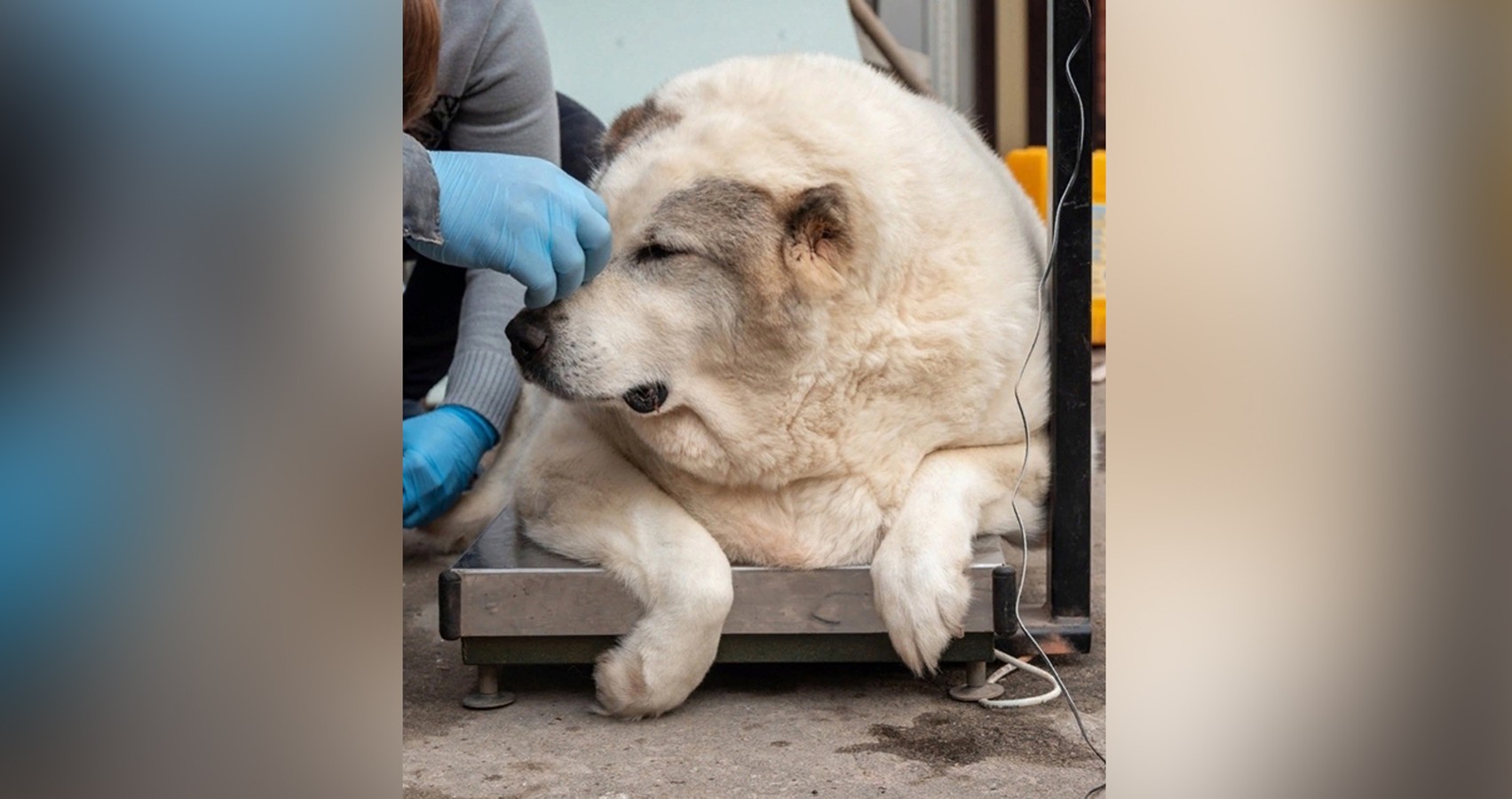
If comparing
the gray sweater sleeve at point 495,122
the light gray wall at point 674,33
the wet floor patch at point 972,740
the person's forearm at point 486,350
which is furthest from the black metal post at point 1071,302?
the person's forearm at point 486,350

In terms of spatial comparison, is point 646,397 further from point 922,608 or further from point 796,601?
point 922,608

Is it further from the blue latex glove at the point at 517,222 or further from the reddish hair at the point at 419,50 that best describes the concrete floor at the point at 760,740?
the reddish hair at the point at 419,50

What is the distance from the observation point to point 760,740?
224 centimetres

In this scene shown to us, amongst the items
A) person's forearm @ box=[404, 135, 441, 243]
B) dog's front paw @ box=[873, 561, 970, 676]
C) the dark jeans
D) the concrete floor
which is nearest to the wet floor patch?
the concrete floor

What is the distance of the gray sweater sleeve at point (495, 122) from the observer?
2998mm

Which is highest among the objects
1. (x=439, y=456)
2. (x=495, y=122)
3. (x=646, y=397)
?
(x=495, y=122)

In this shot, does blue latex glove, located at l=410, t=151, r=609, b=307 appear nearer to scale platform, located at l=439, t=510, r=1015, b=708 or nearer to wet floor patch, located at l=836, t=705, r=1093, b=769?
scale platform, located at l=439, t=510, r=1015, b=708

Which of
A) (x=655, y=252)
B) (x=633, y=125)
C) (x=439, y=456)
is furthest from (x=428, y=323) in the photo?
(x=655, y=252)

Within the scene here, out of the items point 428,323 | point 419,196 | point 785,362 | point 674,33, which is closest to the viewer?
point 419,196

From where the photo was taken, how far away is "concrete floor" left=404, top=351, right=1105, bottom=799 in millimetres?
2057

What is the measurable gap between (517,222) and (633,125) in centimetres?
52
